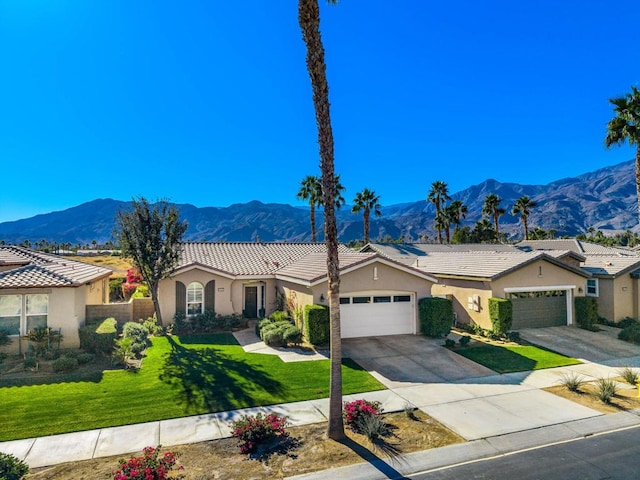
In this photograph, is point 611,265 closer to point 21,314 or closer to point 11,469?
point 11,469

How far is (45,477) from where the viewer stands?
692 centimetres

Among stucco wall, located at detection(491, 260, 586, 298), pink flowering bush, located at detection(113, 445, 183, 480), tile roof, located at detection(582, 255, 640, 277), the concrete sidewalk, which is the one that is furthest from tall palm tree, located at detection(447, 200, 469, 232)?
pink flowering bush, located at detection(113, 445, 183, 480)

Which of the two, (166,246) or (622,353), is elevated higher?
(166,246)

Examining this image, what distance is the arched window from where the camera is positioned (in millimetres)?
20953

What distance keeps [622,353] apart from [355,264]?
1174 cm

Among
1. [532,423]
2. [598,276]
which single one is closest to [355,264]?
[532,423]

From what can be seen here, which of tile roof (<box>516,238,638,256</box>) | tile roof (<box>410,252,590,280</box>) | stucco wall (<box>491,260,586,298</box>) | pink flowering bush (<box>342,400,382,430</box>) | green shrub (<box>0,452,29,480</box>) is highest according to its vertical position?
tile roof (<box>516,238,638,256</box>)

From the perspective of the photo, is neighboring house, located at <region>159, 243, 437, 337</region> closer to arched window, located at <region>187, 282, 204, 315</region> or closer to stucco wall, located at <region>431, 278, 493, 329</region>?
arched window, located at <region>187, 282, 204, 315</region>

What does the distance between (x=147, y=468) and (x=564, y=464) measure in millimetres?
7775

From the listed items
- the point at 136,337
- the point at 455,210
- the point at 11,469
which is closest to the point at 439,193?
the point at 455,210

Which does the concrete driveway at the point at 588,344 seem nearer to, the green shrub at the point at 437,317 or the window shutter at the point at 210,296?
the green shrub at the point at 437,317

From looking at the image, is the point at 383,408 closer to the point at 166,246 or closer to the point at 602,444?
the point at 602,444

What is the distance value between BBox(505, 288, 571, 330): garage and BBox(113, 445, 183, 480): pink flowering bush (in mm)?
17978

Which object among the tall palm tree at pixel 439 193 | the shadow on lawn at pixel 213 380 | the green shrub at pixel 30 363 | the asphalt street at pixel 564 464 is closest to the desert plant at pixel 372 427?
the asphalt street at pixel 564 464
